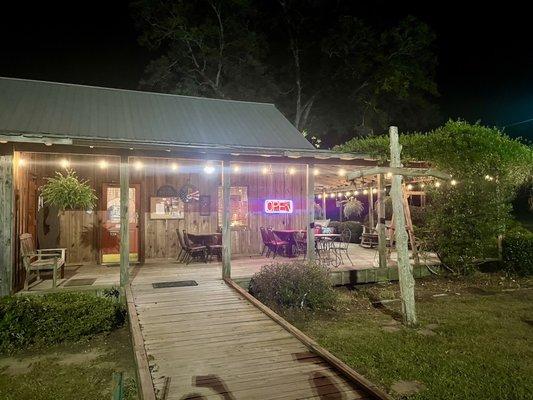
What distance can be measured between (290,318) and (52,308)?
4113 millimetres

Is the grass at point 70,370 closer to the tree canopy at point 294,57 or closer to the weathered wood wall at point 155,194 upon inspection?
the weathered wood wall at point 155,194

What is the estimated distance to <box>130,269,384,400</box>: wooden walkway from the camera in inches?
165

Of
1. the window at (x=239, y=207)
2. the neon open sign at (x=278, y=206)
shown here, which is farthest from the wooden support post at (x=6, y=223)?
the neon open sign at (x=278, y=206)

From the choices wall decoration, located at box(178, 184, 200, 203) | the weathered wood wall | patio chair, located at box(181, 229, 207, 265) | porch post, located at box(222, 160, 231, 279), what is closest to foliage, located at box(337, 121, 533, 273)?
the weathered wood wall

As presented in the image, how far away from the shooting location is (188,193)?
464 inches

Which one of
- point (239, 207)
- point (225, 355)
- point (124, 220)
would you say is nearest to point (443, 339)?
point (225, 355)

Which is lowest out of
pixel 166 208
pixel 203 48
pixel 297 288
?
pixel 297 288

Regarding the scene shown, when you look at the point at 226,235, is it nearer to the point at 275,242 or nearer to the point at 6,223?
the point at 275,242

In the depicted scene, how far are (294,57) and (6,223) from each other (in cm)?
2174

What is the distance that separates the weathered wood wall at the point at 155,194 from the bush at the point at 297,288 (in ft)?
13.3

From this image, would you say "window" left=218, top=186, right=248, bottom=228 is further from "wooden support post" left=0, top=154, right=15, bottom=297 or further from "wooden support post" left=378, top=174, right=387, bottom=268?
"wooden support post" left=0, top=154, right=15, bottom=297

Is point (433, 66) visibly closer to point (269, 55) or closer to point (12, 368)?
point (269, 55)

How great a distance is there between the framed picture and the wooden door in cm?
172

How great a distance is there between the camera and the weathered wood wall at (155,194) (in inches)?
412
